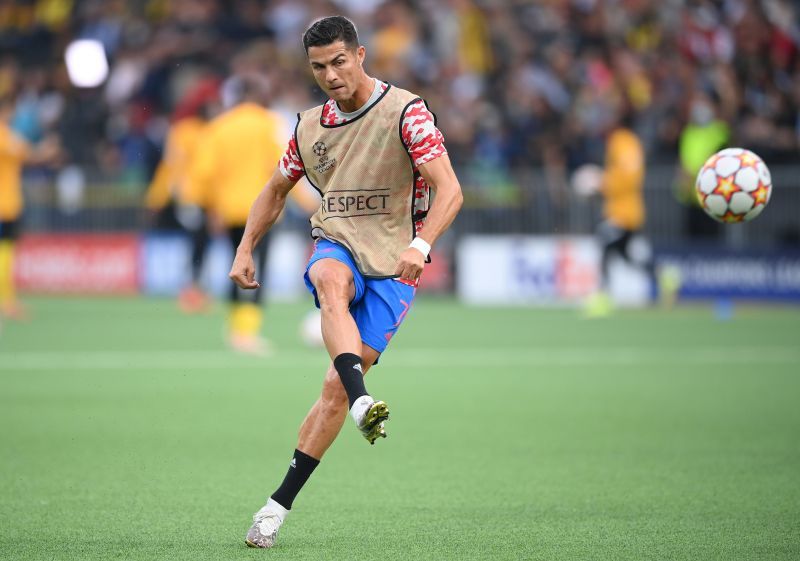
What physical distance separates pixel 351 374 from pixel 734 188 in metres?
3.05

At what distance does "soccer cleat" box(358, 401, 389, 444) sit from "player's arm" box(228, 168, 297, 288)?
3.96ft

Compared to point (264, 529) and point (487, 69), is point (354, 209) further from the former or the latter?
point (487, 69)

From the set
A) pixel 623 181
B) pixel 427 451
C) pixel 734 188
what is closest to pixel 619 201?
pixel 623 181

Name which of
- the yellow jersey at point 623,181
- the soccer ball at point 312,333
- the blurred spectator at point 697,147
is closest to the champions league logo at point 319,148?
the soccer ball at point 312,333

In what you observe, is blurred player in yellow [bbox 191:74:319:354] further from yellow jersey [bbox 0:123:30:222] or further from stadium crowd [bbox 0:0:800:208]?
stadium crowd [bbox 0:0:800:208]

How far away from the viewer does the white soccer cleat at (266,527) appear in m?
5.82

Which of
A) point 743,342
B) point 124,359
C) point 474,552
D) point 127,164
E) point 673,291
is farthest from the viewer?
point 127,164

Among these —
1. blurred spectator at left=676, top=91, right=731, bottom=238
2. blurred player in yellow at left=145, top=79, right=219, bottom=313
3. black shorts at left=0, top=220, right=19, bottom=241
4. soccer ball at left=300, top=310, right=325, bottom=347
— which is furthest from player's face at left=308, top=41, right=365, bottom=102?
blurred spectator at left=676, top=91, right=731, bottom=238

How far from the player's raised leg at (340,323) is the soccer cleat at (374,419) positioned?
150mm

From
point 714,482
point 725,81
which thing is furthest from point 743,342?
point 714,482

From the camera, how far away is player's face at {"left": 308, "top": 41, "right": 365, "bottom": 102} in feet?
19.7

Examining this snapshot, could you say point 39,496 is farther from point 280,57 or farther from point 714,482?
point 280,57

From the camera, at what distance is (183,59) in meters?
28.0

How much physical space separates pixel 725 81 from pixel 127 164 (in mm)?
11852
